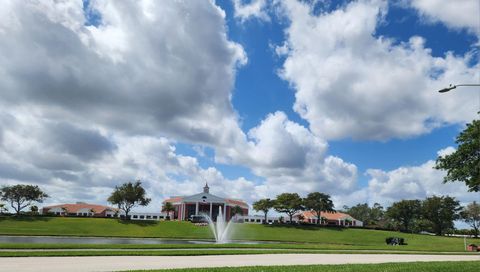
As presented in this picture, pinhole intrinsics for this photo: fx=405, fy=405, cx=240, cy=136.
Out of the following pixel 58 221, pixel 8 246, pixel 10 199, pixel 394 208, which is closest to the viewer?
pixel 8 246

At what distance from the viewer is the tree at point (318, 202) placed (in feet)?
291

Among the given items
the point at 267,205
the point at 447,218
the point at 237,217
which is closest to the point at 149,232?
the point at 267,205

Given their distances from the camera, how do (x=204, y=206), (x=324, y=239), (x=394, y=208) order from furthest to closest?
1. (x=204, y=206)
2. (x=394, y=208)
3. (x=324, y=239)

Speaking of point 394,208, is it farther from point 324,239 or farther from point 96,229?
point 96,229

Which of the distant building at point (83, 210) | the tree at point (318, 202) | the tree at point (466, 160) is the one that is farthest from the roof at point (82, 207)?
the tree at point (466, 160)

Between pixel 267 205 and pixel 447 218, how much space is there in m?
42.5

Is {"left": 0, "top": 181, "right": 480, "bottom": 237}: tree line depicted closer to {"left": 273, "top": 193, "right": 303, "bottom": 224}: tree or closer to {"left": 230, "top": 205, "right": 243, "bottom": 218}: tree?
{"left": 273, "top": 193, "right": 303, "bottom": 224}: tree

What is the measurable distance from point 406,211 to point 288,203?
3080 cm

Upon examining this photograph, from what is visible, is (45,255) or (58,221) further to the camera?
(58,221)

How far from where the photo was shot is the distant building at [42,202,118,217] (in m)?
128

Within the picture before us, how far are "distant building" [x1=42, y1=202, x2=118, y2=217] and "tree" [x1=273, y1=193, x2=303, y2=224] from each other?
63277 mm

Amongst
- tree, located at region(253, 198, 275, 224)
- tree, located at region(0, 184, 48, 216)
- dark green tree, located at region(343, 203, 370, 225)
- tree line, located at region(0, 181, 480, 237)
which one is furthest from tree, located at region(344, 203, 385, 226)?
tree, located at region(0, 184, 48, 216)

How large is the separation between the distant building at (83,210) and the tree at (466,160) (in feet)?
365

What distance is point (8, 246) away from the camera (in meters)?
25.7
